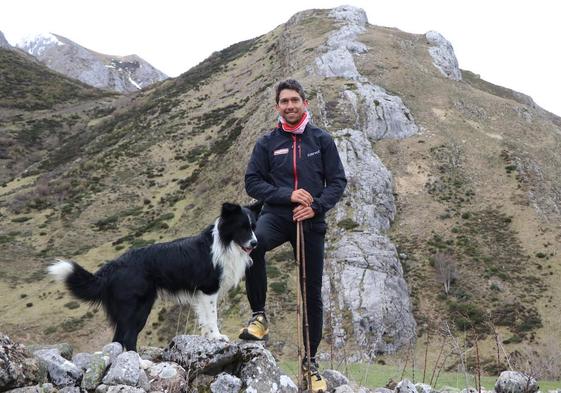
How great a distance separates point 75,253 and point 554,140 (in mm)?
47363

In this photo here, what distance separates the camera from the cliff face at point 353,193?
28.1 m

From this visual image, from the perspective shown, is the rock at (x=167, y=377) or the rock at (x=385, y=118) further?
the rock at (x=385, y=118)

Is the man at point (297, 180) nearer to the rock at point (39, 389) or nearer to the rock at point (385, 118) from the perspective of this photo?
the rock at point (39, 389)

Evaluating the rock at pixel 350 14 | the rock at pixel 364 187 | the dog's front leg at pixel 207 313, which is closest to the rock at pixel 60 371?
the dog's front leg at pixel 207 313

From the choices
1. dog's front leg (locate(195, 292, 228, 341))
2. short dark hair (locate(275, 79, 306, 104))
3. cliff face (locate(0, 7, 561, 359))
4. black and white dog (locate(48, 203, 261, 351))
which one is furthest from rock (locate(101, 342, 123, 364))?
cliff face (locate(0, 7, 561, 359))

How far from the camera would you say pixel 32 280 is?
3597cm

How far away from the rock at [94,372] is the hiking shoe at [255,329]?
6.30 ft

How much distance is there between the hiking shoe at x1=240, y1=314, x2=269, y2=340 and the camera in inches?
247

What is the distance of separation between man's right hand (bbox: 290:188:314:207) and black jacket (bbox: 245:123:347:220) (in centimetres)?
16

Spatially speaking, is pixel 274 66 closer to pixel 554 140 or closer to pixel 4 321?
pixel 554 140

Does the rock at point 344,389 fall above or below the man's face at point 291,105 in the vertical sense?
below

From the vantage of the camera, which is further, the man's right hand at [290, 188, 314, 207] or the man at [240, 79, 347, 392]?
the man at [240, 79, 347, 392]

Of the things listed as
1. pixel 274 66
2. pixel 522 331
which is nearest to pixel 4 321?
pixel 522 331

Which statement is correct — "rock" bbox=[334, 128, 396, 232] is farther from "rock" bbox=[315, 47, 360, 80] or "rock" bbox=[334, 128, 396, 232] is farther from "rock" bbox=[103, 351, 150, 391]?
"rock" bbox=[103, 351, 150, 391]
